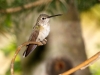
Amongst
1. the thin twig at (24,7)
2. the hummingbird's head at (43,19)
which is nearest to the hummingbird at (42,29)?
the hummingbird's head at (43,19)

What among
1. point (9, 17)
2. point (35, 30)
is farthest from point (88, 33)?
point (35, 30)

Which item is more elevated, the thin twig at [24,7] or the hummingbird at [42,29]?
the hummingbird at [42,29]

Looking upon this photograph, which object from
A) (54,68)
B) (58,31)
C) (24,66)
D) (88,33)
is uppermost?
(58,31)

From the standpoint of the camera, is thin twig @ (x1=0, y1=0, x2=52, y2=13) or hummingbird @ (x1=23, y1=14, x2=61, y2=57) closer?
hummingbird @ (x1=23, y1=14, x2=61, y2=57)

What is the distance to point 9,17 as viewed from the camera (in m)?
1.70

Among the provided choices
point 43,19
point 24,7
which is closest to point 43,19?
point 43,19

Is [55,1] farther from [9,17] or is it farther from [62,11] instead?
[9,17]

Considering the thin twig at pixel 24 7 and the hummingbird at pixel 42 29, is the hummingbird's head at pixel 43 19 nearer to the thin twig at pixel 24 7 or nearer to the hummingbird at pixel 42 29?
the hummingbird at pixel 42 29

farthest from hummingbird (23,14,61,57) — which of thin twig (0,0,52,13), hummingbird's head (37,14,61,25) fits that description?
thin twig (0,0,52,13)

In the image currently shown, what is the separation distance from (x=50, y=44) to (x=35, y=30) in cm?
45

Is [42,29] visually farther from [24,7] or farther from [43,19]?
[24,7]

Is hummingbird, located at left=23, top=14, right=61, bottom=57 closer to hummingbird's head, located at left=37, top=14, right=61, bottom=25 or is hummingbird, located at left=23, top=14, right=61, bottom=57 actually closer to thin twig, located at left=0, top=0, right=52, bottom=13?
hummingbird's head, located at left=37, top=14, right=61, bottom=25

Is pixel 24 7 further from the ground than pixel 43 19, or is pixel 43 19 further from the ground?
pixel 43 19

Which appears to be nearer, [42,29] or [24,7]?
[42,29]
